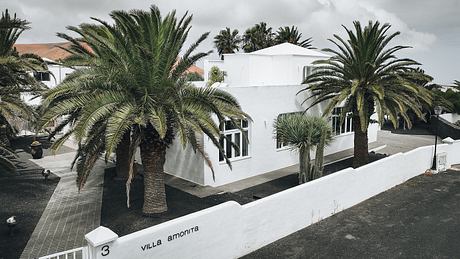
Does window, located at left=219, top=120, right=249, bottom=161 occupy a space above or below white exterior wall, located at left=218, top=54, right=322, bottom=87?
below

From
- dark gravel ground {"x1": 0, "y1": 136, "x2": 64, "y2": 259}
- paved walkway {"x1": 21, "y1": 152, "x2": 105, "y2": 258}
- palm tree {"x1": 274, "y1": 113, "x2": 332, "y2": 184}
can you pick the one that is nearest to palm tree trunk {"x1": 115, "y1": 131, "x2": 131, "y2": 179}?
paved walkway {"x1": 21, "y1": 152, "x2": 105, "y2": 258}

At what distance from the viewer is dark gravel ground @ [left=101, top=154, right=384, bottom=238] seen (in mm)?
10922

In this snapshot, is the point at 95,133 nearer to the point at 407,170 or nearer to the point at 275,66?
the point at 407,170

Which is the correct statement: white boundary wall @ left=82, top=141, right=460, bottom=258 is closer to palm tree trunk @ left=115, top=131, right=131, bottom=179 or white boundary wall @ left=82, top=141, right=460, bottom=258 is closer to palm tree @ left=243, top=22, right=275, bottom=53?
palm tree trunk @ left=115, top=131, right=131, bottom=179

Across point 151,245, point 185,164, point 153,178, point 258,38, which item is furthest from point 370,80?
point 258,38

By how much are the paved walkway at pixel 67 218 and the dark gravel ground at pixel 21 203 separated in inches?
8.6

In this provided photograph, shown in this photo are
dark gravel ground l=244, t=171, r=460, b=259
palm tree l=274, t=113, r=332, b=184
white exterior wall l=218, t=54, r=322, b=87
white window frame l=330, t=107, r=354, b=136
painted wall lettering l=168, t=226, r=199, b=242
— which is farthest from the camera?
white exterior wall l=218, t=54, r=322, b=87

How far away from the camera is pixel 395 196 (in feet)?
46.9

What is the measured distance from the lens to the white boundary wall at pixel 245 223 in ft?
23.9

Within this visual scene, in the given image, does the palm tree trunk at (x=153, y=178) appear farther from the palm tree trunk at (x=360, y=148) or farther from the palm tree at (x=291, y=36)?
the palm tree at (x=291, y=36)

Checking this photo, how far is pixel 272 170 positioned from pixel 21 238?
11.1 m

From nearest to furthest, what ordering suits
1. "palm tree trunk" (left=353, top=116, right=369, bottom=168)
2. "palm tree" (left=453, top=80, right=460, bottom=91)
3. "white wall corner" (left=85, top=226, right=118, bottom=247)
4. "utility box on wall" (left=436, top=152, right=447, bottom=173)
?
"white wall corner" (left=85, top=226, right=118, bottom=247) < "utility box on wall" (left=436, top=152, right=447, bottom=173) < "palm tree trunk" (left=353, top=116, right=369, bottom=168) < "palm tree" (left=453, top=80, right=460, bottom=91)

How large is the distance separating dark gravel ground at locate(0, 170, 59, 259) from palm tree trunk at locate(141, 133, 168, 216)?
3.43 m

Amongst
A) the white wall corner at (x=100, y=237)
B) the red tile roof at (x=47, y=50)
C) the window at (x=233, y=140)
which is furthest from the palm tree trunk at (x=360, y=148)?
the red tile roof at (x=47, y=50)
